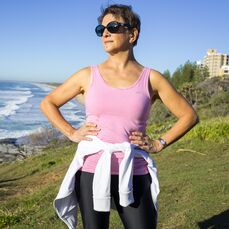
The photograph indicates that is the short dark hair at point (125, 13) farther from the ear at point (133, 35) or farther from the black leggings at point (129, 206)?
the black leggings at point (129, 206)

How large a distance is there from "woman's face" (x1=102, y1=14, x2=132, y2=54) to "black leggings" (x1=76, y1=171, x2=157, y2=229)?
2.39 ft

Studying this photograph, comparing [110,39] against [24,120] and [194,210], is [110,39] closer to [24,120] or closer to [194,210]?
[194,210]

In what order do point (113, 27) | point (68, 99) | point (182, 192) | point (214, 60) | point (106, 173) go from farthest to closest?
1. point (214, 60)
2. point (182, 192)
3. point (68, 99)
4. point (113, 27)
5. point (106, 173)

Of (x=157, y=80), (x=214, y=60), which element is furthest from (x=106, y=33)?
(x=214, y=60)

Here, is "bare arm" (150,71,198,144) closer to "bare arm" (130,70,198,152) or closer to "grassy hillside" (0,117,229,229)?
"bare arm" (130,70,198,152)

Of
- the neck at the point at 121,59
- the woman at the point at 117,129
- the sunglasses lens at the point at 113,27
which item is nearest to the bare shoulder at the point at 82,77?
the woman at the point at 117,129

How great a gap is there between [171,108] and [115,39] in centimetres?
52

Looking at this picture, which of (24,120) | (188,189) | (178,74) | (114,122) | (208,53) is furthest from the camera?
(208,53)

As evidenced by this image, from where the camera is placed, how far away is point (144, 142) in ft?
7.91

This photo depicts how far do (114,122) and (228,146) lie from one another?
338 inches

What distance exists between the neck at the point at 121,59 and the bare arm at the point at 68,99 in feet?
0.51

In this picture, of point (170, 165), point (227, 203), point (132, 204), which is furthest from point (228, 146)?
point (132, 204)

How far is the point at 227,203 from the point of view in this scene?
5.52 meters

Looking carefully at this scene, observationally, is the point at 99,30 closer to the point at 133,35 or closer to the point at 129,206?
the point at 133,35
